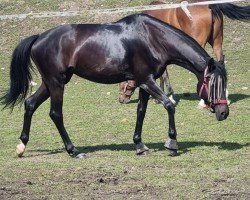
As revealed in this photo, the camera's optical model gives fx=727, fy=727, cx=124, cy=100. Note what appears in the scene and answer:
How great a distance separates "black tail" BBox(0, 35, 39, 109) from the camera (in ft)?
32.8

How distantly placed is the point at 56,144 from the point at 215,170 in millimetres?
3021

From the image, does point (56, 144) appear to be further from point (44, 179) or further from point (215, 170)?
point (215, 170)

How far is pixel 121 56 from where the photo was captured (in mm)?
9586

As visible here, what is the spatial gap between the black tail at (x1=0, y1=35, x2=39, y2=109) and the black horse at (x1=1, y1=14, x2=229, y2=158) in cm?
14

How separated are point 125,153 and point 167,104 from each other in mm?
920

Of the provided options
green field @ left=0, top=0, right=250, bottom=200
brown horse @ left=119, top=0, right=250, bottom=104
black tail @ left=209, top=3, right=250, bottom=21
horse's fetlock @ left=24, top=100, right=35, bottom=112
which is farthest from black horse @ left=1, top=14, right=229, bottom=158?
black tail @ left=209, top=3, right=250, bottom=21

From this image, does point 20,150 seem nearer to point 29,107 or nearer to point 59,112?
point 29,107

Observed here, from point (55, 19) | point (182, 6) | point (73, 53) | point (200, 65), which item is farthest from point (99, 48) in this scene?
point (55, 19)

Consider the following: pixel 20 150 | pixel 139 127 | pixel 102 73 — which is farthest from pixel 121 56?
pixel 20 150

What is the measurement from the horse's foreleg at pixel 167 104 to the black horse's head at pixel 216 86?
508 mm

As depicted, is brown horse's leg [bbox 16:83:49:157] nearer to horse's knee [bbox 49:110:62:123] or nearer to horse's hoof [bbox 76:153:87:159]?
horse's knee [bbox 49:110:62:123]

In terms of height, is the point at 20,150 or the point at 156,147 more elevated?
the point at 20,150

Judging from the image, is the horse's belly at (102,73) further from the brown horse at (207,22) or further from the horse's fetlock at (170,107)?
the brown horse at (207,22)

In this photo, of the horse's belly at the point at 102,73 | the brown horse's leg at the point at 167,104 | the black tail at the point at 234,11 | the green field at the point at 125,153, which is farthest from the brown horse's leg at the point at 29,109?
the black tail at the point at 234,11
